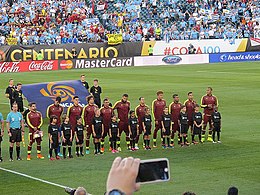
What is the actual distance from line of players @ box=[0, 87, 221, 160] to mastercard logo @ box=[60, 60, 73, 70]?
30.0 meters

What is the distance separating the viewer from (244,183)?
14375 mm

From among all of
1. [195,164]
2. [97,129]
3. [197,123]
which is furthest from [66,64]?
[195,164]

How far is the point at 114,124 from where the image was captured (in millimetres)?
Answer: 18844

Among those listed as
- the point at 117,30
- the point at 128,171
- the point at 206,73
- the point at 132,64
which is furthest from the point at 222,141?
the point at 117,30

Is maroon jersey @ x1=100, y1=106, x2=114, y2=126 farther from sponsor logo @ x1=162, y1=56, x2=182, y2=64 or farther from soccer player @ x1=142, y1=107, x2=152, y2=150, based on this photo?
sponsor logo @ x1=162, y1=56, x2=182, y2=64

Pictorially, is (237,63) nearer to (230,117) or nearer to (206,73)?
(206,73)

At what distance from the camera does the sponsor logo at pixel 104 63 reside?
166 feet

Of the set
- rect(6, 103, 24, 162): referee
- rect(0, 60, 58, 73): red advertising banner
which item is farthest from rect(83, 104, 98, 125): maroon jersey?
rect(0, 60, 58, 73): red advertising banner

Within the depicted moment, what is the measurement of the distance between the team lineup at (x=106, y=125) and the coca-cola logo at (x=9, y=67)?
92.7 feet

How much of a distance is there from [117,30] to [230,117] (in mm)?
33251

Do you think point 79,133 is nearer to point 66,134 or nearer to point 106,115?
point 66,134

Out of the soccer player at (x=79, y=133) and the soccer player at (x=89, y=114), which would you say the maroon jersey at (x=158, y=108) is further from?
the soccer player at (x=79, y=133)

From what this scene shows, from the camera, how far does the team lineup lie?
716 inches

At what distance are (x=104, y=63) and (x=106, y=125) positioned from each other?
107 feet
